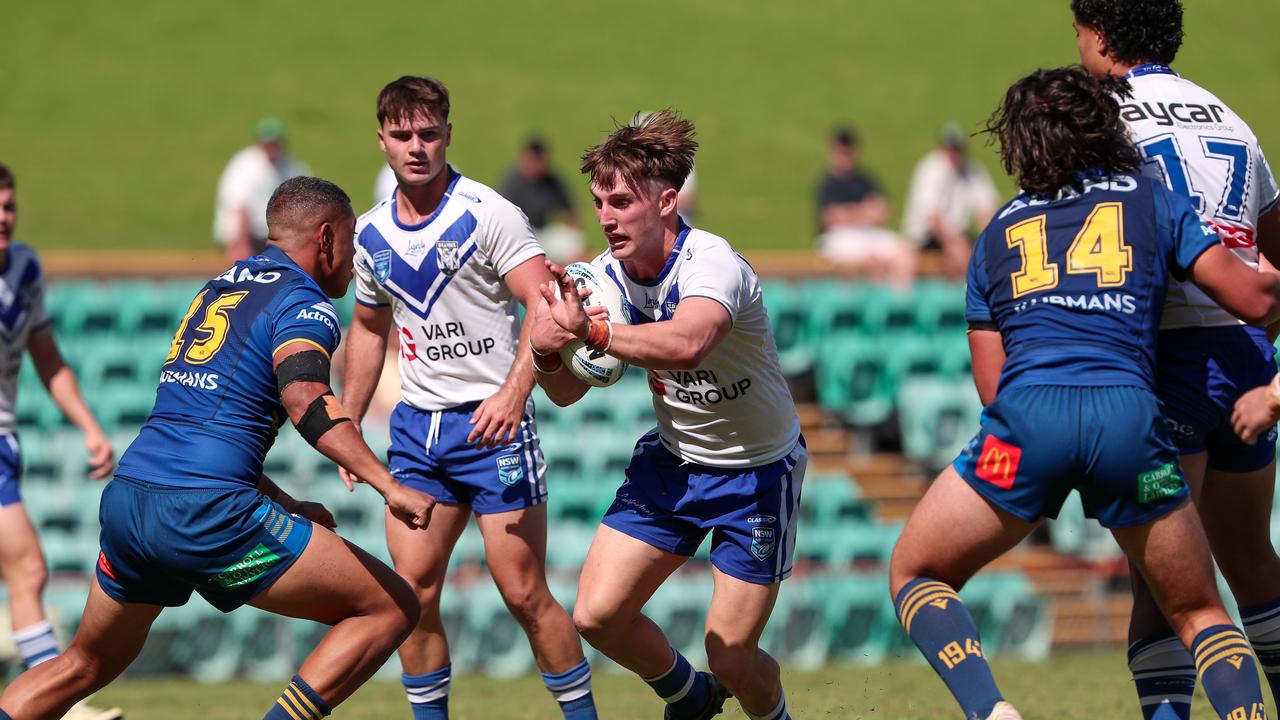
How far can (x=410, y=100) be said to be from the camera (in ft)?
20.6

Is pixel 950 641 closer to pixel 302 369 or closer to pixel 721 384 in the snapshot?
pixel 721 384

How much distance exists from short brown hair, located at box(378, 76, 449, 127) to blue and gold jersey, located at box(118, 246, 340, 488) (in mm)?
1140

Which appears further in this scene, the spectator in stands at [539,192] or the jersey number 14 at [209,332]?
the spectator in stands at [539,192]

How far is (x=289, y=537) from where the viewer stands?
5.17m

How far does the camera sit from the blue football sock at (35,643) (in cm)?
762

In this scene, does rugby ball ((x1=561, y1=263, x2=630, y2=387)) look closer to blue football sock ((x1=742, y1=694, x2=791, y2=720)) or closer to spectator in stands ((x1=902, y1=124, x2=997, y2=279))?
blue football sock ((x1=742, y1=694, x2=791, y2=720))

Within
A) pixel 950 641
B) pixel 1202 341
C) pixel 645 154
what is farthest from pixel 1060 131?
pixel 950 641

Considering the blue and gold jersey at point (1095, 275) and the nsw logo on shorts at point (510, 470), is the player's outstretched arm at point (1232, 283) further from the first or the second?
the nsw logo on shorts at point (510, 470)

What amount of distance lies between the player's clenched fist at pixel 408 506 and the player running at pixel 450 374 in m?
1.04

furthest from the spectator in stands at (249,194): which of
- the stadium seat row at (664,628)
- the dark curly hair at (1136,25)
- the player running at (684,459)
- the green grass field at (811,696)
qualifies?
the dark curly hair at (1136,25)

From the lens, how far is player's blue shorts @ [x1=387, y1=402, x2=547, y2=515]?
6.26 metres

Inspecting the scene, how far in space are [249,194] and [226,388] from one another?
28.4ft

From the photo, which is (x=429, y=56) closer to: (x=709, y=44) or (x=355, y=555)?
(x=709, y=44)

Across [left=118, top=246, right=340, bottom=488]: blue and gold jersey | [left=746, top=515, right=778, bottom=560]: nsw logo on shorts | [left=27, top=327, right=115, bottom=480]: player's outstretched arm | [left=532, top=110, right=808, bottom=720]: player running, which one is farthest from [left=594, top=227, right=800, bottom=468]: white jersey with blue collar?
[left=27, top=327, right=115, bottom=480]: player's outstretched arm
